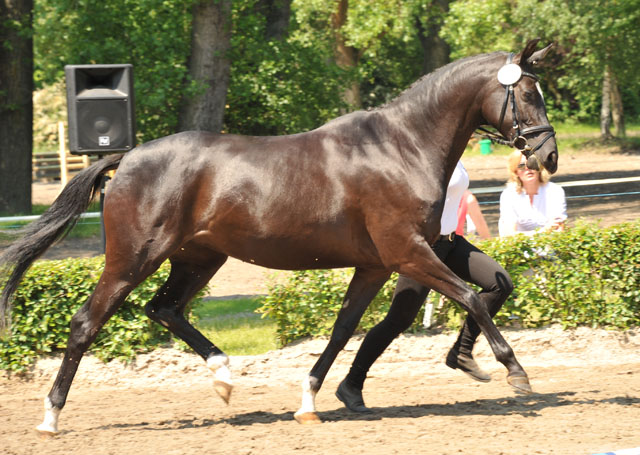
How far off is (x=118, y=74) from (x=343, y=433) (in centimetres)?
441

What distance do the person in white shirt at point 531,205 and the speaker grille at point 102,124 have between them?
134 inches

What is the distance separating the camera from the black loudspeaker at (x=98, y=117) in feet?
25.4

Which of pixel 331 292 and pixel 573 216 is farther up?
pixel 331 292

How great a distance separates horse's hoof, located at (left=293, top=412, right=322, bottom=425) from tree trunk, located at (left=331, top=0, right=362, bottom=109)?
58.4 feet

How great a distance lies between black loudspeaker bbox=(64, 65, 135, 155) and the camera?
775cm

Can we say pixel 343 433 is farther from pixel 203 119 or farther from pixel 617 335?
pixel 203 119

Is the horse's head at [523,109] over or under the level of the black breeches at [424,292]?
over

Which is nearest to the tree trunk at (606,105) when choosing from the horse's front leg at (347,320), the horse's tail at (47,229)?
the horse's front leg at (347,320)

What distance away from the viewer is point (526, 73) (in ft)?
16.4

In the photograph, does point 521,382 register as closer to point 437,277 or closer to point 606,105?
point 437,277

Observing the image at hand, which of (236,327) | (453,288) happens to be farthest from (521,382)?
(236,327)

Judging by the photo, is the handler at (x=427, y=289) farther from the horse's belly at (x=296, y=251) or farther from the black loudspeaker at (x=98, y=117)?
the black loudspeaker at (x=98, y=117)

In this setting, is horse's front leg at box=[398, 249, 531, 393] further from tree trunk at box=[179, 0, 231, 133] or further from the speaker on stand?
tree trunk at box=[179, 0, 231, 133]

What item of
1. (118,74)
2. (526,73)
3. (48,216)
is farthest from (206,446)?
(118,74)
